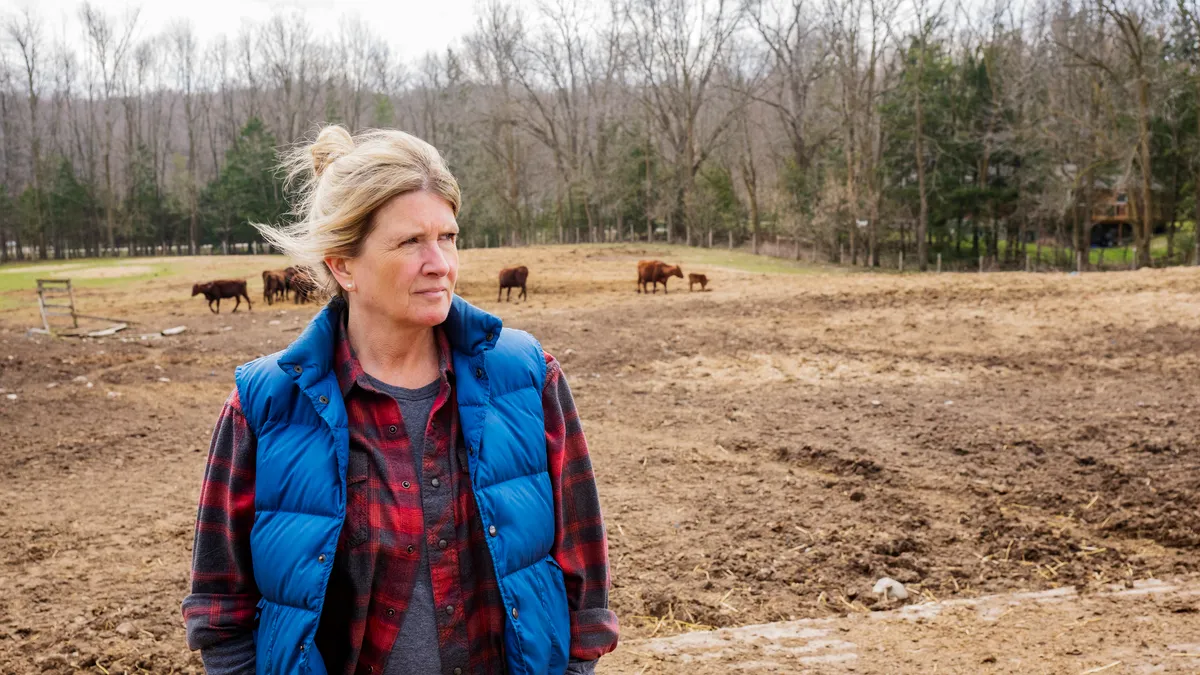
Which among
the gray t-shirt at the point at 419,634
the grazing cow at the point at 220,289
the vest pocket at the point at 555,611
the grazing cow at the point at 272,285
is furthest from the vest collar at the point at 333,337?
the grazing cow at the point at 272,285

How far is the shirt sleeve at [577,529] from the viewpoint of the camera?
2115mm

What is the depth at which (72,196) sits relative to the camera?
61344 millimetres

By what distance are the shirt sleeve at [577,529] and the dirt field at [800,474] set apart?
2.06 m

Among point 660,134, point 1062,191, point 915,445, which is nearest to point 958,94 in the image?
point 1062,191

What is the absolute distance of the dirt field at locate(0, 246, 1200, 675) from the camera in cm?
468

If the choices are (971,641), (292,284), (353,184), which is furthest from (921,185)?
(353,184)

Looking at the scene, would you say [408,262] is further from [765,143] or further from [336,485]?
[765,143]

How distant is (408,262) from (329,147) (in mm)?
363

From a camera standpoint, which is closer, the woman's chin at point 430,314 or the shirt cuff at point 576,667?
the woman's chin at point 430,314

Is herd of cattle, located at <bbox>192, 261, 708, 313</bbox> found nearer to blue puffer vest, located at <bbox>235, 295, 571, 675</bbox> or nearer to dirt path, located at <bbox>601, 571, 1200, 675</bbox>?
dirt path, located at <bbox>601, 571, 1200, 675</bbox>

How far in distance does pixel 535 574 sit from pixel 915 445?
6904mm

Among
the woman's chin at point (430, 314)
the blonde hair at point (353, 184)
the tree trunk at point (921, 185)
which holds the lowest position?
the woman's chin at point (430, 314)

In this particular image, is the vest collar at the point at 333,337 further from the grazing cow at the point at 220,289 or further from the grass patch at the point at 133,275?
the grass patch at the point at 133,275

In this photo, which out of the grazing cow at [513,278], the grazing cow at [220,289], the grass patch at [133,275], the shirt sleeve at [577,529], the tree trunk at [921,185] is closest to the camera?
the shirt sleeve at [577,529]
